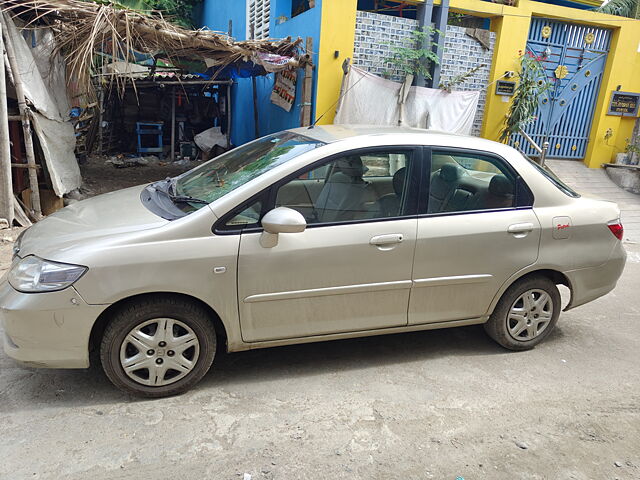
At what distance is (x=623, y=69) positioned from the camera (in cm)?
1066

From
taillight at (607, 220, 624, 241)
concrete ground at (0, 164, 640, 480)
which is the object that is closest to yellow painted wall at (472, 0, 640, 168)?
taillight at (607, 220, 624, 241)

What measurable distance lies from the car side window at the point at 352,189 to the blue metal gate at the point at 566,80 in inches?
317

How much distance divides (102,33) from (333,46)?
378cm

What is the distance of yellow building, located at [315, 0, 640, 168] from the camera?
9.61 m

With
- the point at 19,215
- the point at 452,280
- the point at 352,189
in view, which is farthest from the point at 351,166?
the point at 19,215

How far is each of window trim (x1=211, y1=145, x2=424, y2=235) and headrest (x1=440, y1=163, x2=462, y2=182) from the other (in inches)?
7.5

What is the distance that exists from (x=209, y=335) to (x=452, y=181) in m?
1.99

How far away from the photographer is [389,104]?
8.93 metres

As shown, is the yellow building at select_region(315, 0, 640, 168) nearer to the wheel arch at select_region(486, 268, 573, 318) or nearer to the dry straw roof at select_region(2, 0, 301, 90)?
the dry straw roof at select_region(2, 0, 301, 90)

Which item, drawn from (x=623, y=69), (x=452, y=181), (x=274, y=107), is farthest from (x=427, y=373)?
(x=623, y=69)

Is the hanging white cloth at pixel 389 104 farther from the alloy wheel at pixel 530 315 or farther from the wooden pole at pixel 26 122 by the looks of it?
the alloy wheel at pixel 530 315

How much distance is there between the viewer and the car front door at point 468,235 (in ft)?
11.2

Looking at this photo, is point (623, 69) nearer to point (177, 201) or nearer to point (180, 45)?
point (180, 45)

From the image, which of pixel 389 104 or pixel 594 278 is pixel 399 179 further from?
pixel 389 104
